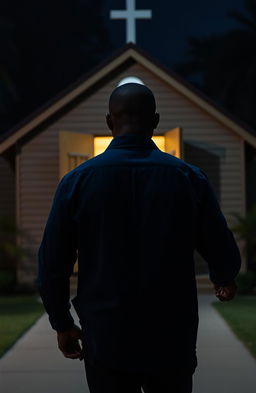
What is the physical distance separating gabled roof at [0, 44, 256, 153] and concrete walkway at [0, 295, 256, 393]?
6881 millimetres

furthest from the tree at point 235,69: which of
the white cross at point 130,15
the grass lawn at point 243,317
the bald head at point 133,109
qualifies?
the bald head at point 133,109

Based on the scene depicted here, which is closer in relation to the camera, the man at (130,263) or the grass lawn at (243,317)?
the man at (130,263)

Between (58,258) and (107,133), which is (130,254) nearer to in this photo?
(58,258)

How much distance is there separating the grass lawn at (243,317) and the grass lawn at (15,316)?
2.55 m

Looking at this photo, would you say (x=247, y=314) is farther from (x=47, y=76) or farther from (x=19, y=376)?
(x=47, y=76)

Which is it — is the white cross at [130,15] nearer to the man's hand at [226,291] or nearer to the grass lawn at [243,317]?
the grass lawn at [243,317]

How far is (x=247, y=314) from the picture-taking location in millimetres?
11125

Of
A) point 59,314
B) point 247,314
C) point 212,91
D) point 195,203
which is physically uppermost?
point 212,91

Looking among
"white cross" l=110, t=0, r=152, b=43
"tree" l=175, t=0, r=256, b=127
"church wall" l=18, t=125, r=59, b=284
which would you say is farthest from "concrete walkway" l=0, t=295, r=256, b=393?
"tree" l=175, t=0, r=256, b=127

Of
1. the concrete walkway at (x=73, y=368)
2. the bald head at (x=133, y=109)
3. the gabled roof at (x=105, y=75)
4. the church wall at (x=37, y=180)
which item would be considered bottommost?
the concrete walkway at (x=73, y=368)

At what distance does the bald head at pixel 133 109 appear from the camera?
2.65m

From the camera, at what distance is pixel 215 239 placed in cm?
268

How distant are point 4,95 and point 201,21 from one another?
2364cm

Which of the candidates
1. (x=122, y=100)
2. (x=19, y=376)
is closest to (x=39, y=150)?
(x=19, y=376)
